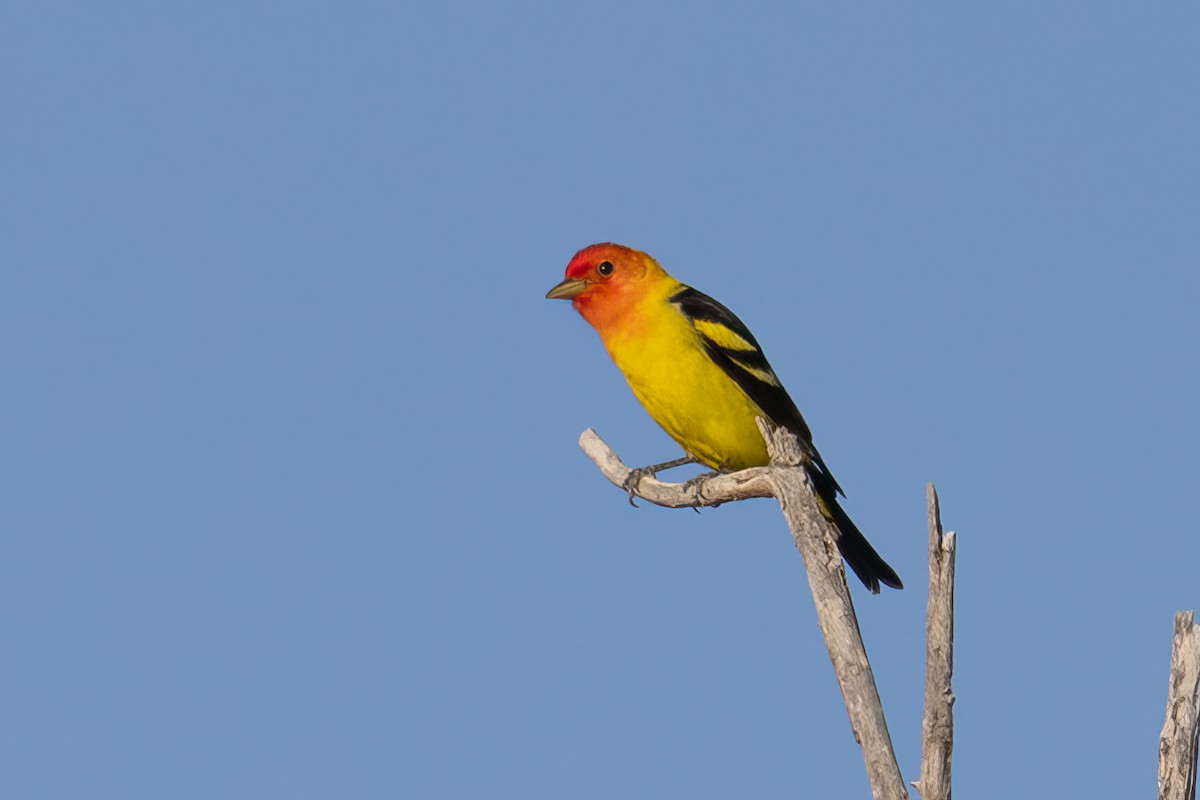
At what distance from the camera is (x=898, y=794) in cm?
610

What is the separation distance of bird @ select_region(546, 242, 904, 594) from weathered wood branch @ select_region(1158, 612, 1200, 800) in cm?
203

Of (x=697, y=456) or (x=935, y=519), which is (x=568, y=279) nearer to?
(x=697, y=456)

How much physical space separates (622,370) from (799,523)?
5.23ft

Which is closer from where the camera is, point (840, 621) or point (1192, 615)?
point (1192, 615)

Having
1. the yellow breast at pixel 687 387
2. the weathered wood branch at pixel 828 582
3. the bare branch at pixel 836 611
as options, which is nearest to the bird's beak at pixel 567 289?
the yellow breast at pixel 687 387

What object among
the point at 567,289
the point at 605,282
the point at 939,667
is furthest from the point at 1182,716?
the point at 567,289

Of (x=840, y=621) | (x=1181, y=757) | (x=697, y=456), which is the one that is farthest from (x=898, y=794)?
(x=697, y=456)

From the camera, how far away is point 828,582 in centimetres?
659

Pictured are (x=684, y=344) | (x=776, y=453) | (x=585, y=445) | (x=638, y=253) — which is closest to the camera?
(x=776, y=453)

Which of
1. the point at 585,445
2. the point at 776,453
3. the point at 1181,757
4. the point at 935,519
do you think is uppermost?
the point at 585,445

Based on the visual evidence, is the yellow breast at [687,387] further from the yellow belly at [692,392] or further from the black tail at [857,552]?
the black tail at [857,552]

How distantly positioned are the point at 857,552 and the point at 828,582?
3.93 feet

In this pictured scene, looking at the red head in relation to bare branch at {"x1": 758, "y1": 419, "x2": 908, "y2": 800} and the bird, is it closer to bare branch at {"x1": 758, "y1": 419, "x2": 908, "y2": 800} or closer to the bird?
the bird

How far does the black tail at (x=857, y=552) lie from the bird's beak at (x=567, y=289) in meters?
1.91
